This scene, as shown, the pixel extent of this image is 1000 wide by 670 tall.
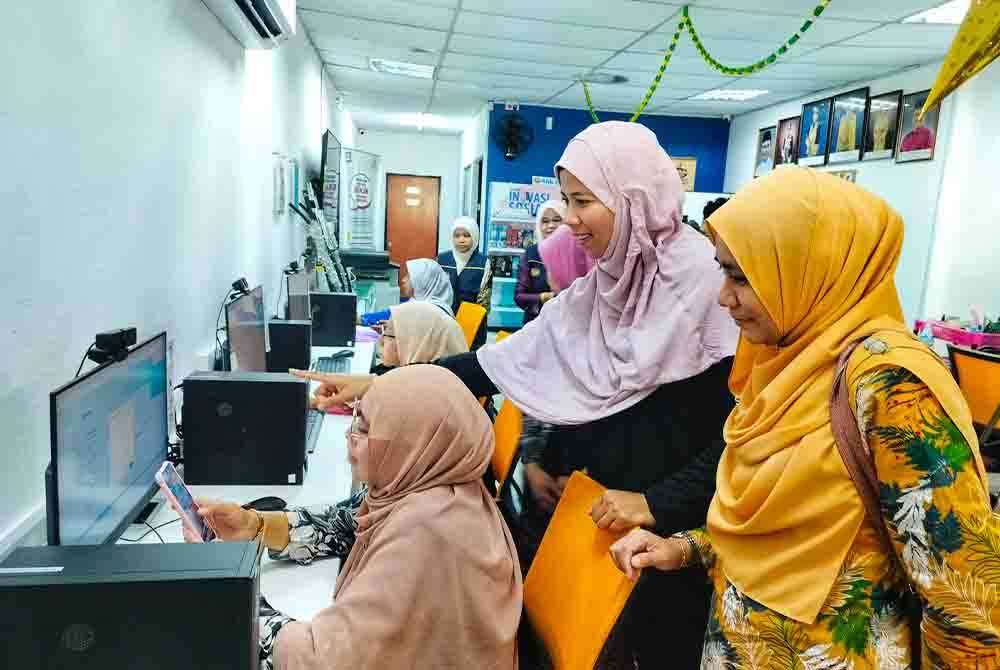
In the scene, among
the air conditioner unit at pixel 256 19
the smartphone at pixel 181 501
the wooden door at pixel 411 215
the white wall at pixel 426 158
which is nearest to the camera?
the smartphone at pixel 181 501

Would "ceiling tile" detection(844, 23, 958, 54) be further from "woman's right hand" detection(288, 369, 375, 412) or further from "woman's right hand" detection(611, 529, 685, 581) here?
"woman's right hand" detection(611, 529, 685, 581)

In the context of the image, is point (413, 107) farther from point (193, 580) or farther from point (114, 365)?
point (193, 580)

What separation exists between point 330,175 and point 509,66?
69.9 inches

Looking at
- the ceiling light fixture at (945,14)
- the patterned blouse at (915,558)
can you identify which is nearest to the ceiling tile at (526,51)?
the ceiling light fixture at (945,14)

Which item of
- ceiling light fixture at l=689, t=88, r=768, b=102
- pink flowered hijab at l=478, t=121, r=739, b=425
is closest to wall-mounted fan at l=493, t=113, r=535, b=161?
ceiling light fixture at l=689, t=88, r=768, b=102

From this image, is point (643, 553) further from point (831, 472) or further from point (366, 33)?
point (366, 33)

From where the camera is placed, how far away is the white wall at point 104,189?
3.98ft

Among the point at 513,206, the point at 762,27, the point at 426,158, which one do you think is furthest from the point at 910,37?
the point at 426,158

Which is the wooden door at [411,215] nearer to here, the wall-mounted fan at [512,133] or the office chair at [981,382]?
the wall-mounted fan at [512,133]

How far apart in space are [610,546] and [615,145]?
2.69ft

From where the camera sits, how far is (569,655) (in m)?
1.11

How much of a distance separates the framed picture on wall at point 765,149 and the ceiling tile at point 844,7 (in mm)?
3105

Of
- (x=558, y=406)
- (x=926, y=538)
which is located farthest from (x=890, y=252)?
(x=558, y=406)

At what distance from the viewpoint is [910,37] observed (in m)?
4.12
